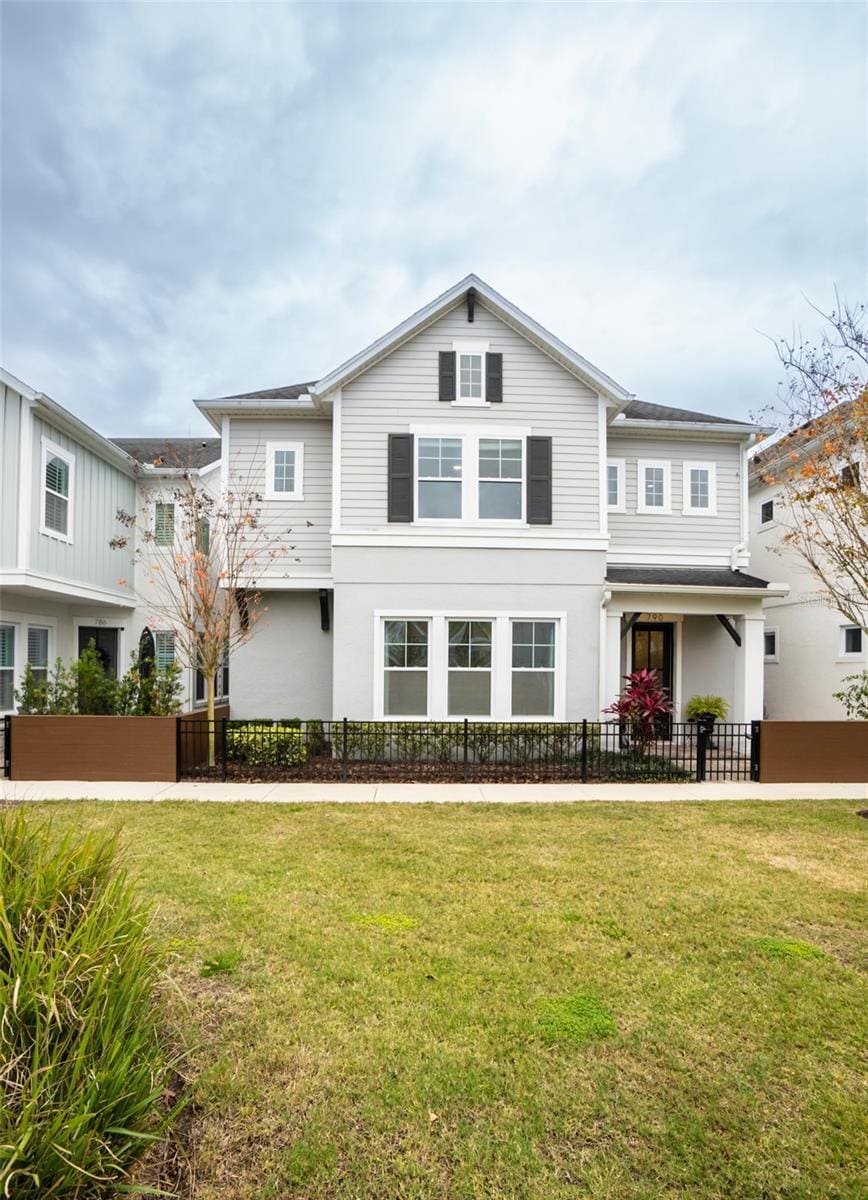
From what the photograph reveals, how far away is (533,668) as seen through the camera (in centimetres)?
1153

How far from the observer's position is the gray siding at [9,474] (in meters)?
11.5

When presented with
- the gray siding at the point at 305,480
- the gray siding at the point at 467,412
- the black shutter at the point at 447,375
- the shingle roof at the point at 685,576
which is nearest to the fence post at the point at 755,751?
the shingle roof at the point at 685,576

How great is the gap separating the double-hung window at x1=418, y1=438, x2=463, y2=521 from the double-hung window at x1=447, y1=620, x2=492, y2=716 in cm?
218

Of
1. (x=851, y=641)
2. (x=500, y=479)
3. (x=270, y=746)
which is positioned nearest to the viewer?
(x=270, y=746)

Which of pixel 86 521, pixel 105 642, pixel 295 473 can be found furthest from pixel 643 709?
pixel 105 642

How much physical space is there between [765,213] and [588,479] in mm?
10769

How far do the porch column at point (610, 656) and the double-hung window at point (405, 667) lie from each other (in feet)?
11.2

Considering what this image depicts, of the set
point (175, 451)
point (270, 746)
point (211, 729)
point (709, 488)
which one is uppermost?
point (175, 451)

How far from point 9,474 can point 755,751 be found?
567 inches

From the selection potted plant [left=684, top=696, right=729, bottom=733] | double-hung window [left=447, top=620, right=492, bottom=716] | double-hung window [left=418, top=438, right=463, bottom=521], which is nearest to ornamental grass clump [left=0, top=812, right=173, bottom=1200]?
double-hung window [left=447, top=620, right=492, bottom=716]

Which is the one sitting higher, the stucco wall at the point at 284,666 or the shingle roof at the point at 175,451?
the shingle roof at the point at 175,451

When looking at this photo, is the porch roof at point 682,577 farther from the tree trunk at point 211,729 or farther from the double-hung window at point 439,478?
the tree trunk at point 211,729

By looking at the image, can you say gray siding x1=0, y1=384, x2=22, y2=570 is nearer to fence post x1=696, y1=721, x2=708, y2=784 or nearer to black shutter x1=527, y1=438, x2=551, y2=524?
black shutter x1=527, y1=438, x2=551, y2=524

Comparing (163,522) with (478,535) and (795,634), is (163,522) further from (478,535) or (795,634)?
(795,634)
